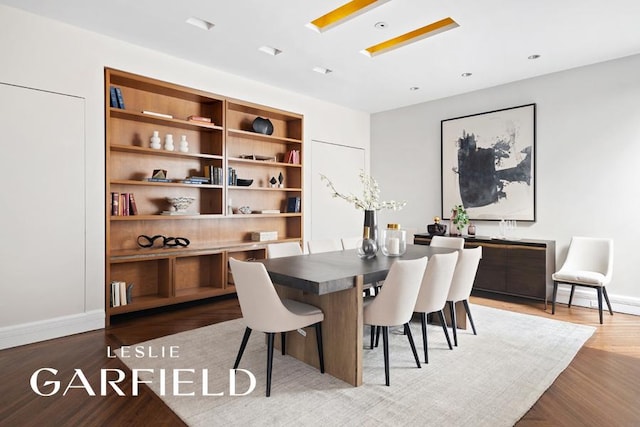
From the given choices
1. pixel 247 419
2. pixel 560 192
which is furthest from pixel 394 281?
pixel 560 192

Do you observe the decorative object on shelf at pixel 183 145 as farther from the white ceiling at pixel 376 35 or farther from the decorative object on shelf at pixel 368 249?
the decorative object on shelf at pixel 368 249

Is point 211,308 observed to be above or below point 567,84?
below

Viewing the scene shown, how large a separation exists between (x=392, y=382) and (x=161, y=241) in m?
3.14

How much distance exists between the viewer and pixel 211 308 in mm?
4445

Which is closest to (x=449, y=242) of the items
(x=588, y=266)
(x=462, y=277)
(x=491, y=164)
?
(x=462, y=277)

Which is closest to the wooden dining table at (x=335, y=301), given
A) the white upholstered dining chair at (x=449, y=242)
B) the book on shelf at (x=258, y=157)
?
the white upholstered dining chair at (x=449, y=242)

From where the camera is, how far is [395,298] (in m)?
2.49

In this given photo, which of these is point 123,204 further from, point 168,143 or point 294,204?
point 294,204

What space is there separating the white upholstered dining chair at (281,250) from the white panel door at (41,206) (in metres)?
1.85

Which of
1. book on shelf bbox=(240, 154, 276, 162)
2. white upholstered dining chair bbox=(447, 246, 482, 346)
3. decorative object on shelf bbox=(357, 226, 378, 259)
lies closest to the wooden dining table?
decorative object on shelf bbox=(357, 226, 378, 259)

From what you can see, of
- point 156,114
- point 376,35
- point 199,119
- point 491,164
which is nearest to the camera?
point 376,35

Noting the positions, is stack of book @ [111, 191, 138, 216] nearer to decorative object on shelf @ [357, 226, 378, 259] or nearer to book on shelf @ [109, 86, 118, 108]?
book on shelf @ [109, 86, 118, 108]

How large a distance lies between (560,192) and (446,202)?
156cm

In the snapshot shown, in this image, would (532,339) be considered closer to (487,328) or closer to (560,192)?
(487,328)
